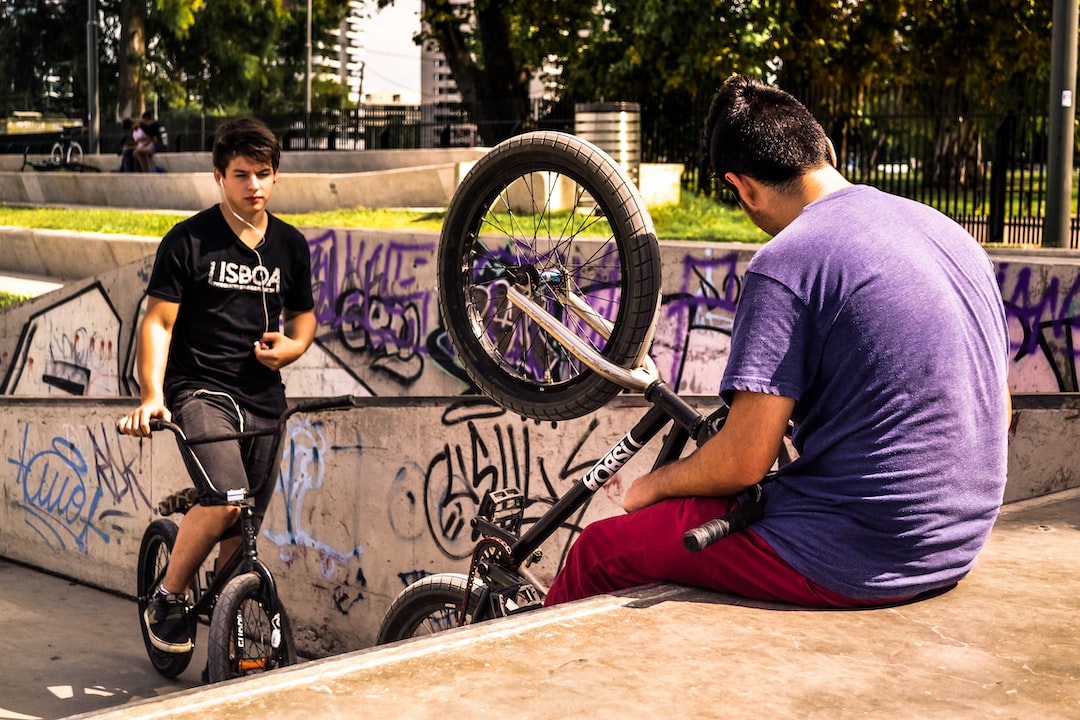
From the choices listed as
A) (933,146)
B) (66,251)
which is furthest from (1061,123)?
(66,251)

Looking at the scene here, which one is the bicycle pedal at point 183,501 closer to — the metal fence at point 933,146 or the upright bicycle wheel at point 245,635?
the upright bicycle wheel at point 245,635

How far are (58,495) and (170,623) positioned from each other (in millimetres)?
3363

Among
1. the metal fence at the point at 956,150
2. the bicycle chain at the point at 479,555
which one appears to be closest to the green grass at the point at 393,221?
the metal fence at the point at 956,150

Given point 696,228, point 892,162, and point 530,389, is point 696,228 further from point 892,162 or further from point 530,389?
point 530,389

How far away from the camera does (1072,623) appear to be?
2.84 metres

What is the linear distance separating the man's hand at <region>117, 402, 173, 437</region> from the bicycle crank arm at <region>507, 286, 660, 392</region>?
1.50 m

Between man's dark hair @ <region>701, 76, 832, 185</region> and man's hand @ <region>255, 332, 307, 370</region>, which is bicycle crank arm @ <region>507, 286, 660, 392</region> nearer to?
man's dark hair @ <region>701, 76, 832, 185</region>

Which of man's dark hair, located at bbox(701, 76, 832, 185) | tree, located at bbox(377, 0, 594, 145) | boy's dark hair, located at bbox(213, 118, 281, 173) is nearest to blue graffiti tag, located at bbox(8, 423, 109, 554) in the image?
boy's dark hair, located at bbox(213, 118, 281, 173)

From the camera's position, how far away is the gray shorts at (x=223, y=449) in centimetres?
452

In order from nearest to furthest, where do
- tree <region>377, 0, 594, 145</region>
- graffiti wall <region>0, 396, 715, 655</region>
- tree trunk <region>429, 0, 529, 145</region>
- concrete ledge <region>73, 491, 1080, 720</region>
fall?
concrete ledge <region>73, 491, 1080, 720</region>, graffiti wall <region>0, 396, 715, 655</region>, tree <region>377, 0, 594, 145</region>, tree trunk <region>429, 0, 529, 145</region>

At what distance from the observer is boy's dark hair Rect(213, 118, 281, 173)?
15.1 ft

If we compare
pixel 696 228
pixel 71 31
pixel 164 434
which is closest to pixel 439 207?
pixel 696 228

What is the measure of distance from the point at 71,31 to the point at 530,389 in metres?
46.7

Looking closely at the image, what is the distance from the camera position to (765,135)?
2.77 m
